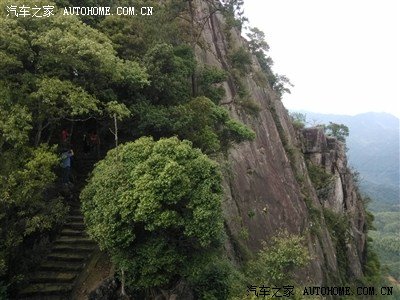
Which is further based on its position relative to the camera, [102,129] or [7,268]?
[102,129]

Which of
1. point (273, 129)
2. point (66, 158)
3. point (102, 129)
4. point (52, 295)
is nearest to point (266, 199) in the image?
point (273, 129)

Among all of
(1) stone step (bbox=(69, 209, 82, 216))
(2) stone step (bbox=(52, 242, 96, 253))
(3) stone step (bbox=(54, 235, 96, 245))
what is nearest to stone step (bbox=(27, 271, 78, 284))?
(2) stone step (bbox=(52, 242, 96, 253))

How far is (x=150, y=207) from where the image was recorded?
7.44m

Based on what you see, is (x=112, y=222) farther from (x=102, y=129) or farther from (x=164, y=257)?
(x=102, y=129)

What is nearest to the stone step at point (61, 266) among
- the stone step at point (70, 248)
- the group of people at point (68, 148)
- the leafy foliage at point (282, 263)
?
the stone step at point (70, 248)

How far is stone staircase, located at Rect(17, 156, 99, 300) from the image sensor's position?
8.96 metres

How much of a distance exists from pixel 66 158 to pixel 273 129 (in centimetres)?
1492

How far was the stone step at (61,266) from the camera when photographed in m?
9.55

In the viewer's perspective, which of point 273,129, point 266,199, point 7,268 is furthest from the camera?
point 273,129

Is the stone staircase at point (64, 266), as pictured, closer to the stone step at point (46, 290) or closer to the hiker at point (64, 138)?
the stone step at point (46, 290)

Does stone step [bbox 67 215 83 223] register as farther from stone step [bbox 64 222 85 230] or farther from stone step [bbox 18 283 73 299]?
stone step [bbox 18 283 73 299]

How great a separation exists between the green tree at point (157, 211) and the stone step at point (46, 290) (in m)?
1.78

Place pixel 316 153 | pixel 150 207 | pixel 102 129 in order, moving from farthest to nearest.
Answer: pixel 316 153 < pixel 102 129 < pixel 150 207

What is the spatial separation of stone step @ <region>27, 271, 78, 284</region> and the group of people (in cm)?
284
